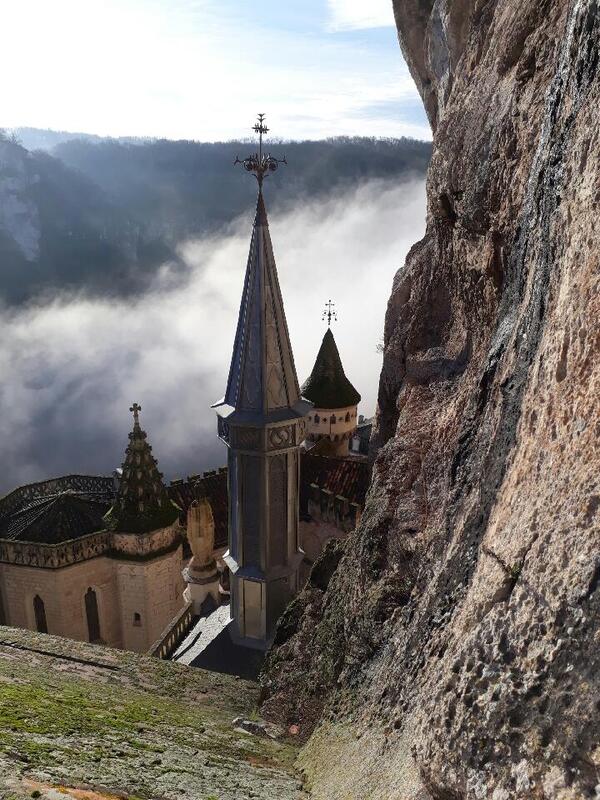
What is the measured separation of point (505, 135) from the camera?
6.39 metres

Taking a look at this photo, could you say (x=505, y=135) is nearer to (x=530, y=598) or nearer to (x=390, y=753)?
(x=530, y=598)

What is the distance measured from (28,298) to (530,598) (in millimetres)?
86968

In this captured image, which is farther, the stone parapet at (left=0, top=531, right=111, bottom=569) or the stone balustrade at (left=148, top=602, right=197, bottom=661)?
the stone parapet at (left=0, top=531, right=111, bottom=569)

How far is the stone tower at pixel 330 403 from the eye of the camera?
28.8m

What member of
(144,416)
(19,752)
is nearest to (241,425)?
(19,752)

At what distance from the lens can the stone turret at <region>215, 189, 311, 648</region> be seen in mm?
12672

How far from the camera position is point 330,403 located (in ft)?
94.9

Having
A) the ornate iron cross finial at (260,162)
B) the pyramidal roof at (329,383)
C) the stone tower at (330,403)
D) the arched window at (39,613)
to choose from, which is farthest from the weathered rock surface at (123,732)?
the pyramidal roof at (329,383)

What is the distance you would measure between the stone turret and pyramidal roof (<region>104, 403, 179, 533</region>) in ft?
7.57

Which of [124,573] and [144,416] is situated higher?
[124,573]

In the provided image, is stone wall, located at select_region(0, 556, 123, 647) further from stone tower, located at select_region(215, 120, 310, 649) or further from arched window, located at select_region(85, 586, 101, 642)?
stone tower, located at select_region(215, 120, 310, 649)

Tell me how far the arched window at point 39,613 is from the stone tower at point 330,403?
47.4 feet

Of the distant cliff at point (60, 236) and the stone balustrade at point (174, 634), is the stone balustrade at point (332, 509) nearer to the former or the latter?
the stone balustrade at point (174, 634)

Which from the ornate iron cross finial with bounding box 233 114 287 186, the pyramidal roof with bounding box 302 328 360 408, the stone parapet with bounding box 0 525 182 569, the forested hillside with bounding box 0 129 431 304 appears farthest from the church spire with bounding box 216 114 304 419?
the forested hillside with bounding box 0 129 431 304
